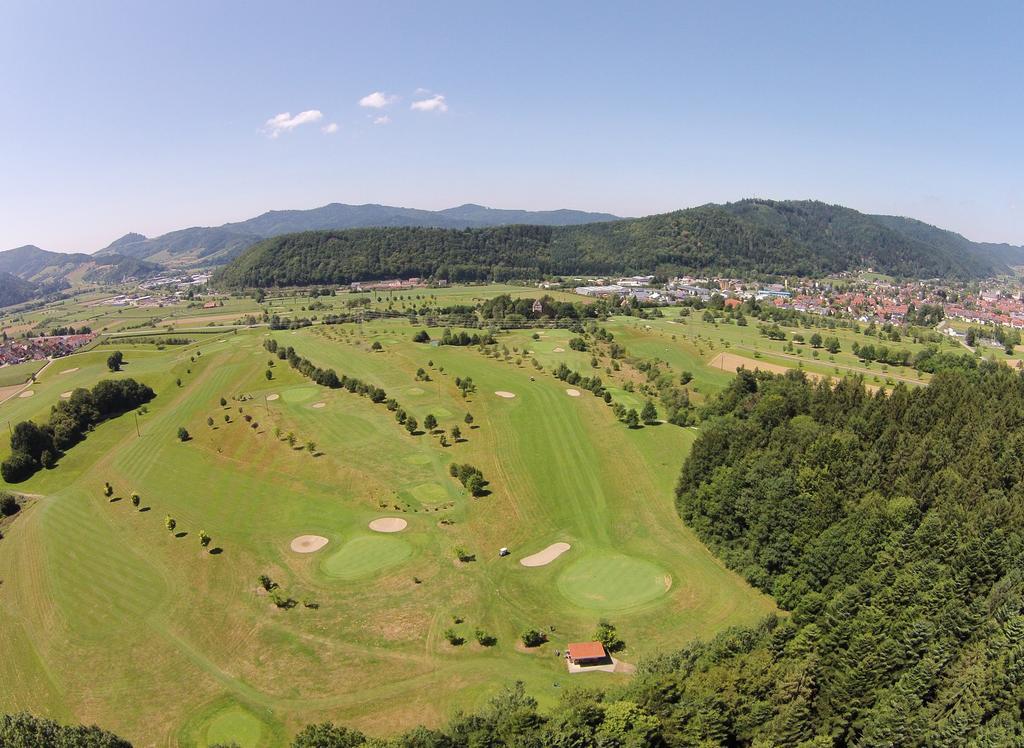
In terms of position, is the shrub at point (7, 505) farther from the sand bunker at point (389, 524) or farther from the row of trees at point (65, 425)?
the sand bunker at point (389, 524)

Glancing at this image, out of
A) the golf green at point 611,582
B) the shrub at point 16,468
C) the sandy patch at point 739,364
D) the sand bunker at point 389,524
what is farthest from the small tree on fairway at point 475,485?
the sandy patch at point 739,364

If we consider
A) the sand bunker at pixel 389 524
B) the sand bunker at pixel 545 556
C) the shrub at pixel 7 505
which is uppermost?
the shrub at pixel 7 505

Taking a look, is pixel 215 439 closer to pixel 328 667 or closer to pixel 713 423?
pixel 328 667

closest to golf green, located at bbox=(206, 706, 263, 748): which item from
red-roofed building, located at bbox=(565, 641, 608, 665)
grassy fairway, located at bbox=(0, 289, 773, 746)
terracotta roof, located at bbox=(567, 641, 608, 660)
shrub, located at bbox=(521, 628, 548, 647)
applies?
grassy fairway, located at bbox=(0, 289, 773, 746)

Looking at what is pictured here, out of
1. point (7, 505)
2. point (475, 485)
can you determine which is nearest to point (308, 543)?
point (475, 485)

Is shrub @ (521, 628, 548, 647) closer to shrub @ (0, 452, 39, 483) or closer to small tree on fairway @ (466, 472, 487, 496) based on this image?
small tree on fairway @ (466, 472, 487, 496)
